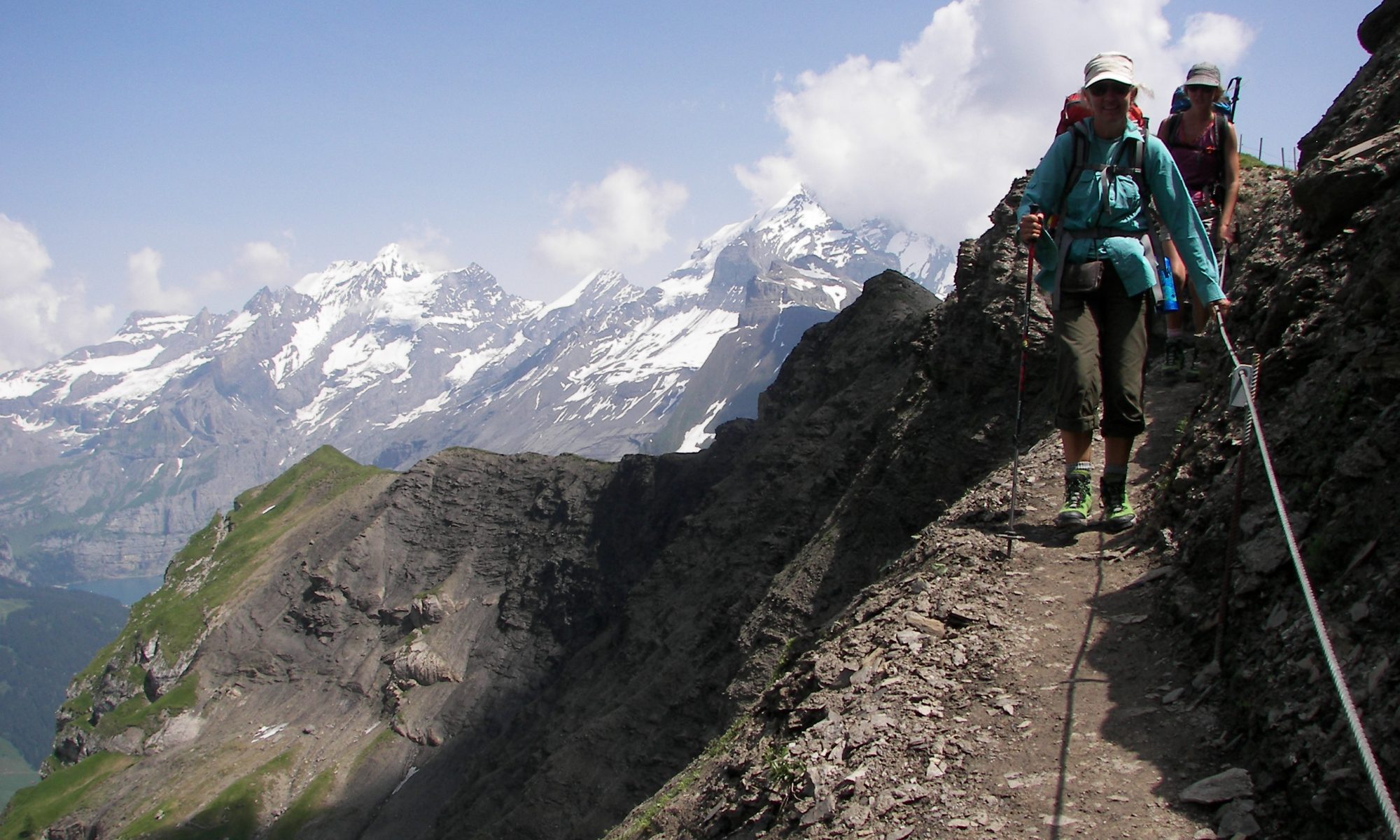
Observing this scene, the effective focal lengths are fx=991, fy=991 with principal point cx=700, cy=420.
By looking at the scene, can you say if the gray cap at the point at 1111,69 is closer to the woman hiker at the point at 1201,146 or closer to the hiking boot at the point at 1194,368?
the woman hiker at the point at 1201,146

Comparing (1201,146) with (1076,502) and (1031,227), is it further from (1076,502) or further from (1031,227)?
(1076,502)

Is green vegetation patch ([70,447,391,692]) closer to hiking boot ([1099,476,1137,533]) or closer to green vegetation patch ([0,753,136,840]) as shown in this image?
green vegetation patch ([0,753,136,840])

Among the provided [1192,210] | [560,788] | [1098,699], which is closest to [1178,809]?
[1098,699]

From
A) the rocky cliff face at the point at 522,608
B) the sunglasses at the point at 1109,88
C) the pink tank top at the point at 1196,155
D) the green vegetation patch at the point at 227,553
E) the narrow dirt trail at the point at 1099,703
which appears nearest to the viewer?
the narrow dirt trail at the point at 1099,703

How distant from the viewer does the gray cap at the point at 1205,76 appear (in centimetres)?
1322

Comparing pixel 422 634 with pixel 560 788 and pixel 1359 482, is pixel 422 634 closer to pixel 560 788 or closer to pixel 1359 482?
pixel 560 788

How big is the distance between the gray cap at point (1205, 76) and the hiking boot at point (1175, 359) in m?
3.47

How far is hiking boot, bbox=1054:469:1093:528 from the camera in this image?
31.3ft

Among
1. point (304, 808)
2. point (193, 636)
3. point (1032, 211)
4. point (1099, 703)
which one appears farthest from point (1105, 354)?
point (193, 636)

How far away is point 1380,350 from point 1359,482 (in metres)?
1.02

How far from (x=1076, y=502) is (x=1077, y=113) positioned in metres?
3.70

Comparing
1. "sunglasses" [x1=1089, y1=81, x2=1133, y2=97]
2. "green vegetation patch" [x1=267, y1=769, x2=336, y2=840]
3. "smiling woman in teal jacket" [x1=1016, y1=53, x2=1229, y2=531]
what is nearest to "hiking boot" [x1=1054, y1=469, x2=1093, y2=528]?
"smiling woman in teal jacket" [x1=1016, y1=53, x2=1229, y2=531]

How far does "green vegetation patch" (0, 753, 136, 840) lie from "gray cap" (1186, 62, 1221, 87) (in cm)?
12346

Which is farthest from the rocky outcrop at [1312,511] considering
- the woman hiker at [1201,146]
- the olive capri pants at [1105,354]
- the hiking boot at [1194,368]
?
the hiking boot at [1194,368]
